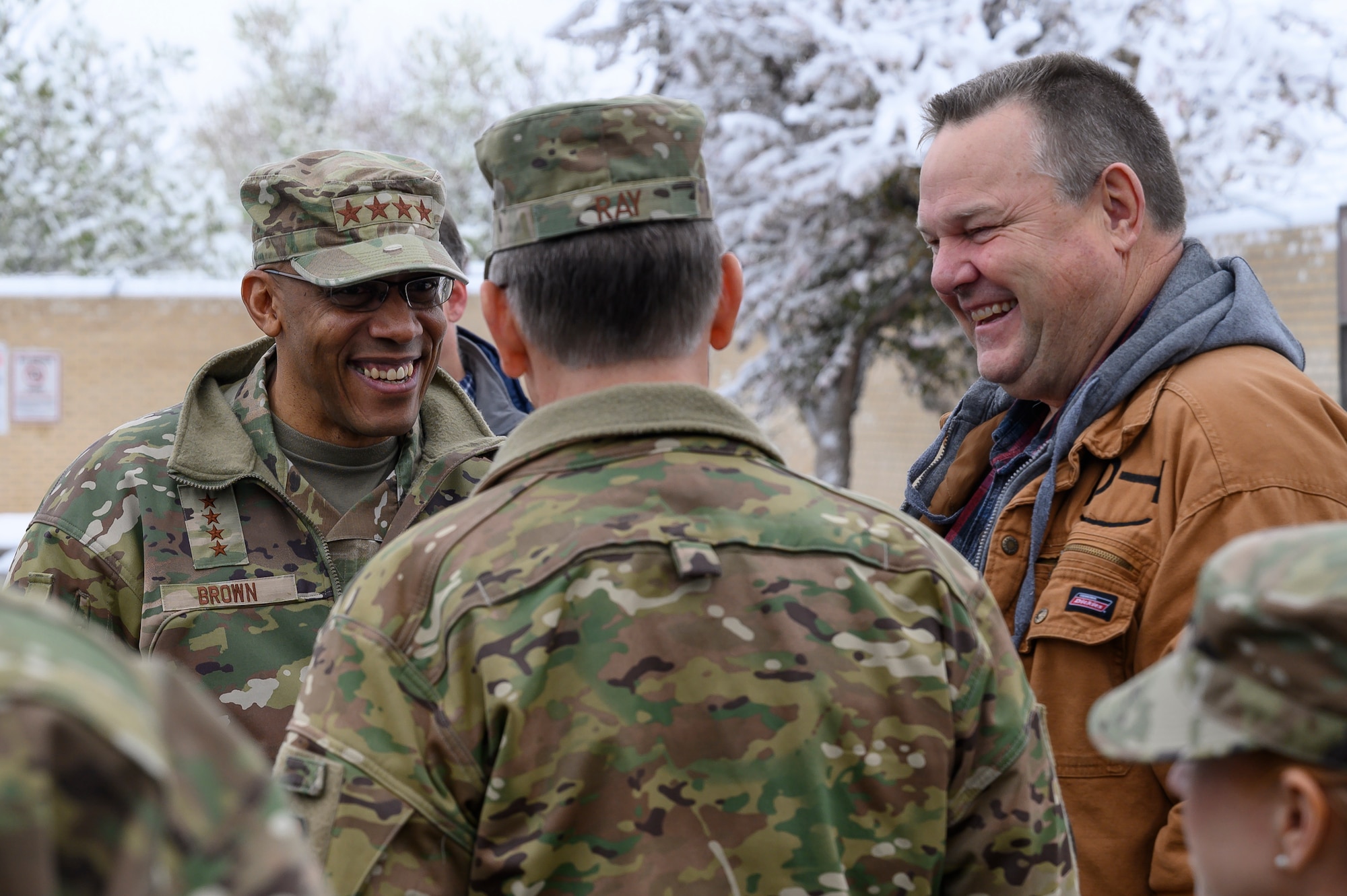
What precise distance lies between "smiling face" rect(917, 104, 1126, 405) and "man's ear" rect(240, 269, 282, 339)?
4.78 ft

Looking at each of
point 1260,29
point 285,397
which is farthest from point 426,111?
point 285,397


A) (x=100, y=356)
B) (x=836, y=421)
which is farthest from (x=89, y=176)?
(x=836, y=421)

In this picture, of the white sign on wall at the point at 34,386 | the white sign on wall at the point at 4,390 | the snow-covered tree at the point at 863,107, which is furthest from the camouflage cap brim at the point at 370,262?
the white sign on wall at the point at 4,390

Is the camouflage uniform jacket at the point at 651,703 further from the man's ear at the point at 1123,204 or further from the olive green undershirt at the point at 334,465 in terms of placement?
the olive green undershirt at the point at 334,465

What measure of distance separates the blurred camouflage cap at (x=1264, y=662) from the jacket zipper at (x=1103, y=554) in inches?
36.5

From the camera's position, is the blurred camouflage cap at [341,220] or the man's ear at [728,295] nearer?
the man's ear at [728,295]

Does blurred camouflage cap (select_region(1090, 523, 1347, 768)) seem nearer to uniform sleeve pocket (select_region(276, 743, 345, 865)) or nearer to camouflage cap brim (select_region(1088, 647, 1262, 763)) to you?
camouflage cap brim (select_region(1088, 647, 1262, 763))

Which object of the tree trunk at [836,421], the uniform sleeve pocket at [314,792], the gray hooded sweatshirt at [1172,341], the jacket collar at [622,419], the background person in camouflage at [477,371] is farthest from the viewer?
the tree trunk at [836,421]

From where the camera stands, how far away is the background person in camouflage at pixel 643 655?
1452 mm

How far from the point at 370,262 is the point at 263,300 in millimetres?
313

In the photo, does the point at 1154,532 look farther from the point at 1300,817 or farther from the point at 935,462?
the point at 1300,817

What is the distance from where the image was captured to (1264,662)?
3.72ft

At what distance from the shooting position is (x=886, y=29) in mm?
9945

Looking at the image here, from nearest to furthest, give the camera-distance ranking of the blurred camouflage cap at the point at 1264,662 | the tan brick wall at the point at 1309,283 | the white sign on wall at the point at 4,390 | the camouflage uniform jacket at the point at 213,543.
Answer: the blurred camouflage cap at the point at 1264,662, the camouflage uniform jacket at the point at 213,543, the tan brick wall at the point at 1309,283, the white sign on wall at the point at 4,390
